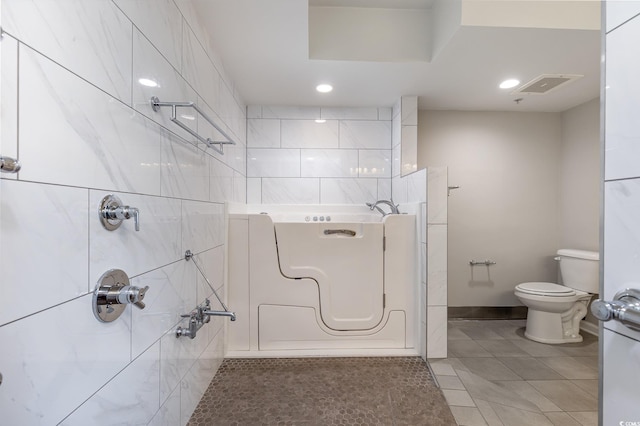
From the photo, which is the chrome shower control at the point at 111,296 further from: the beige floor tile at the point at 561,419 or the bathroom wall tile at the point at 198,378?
the beige floor tile at the point at 561,419

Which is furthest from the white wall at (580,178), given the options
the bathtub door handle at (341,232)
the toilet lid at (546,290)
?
the bathtub door handle at (341,232)

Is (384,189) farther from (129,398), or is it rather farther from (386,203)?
(129,398)

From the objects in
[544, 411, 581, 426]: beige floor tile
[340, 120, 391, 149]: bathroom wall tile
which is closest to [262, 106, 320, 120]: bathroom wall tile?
[340, 120, 391, 149]: bathroom wall tile

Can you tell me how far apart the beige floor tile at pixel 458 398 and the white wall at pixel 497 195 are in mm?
1274

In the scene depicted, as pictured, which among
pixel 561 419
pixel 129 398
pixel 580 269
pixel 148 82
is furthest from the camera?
pixel 580 269

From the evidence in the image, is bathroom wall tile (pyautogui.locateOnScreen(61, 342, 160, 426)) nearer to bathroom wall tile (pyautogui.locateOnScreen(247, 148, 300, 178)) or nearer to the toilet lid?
bathroom wall tile (pyautogui.locateOnScreen(247, 148, 300, 178))

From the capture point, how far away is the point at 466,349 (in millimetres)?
2166

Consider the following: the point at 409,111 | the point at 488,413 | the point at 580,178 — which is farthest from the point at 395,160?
the point at 488,413

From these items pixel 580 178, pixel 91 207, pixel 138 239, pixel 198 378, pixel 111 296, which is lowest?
pixel 198 378

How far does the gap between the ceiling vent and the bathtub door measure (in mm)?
1576

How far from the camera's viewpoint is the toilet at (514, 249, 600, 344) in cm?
223

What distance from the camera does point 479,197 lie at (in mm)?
2803

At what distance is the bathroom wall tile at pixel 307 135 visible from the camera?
8.80 ft

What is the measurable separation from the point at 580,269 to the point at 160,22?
325 cm
